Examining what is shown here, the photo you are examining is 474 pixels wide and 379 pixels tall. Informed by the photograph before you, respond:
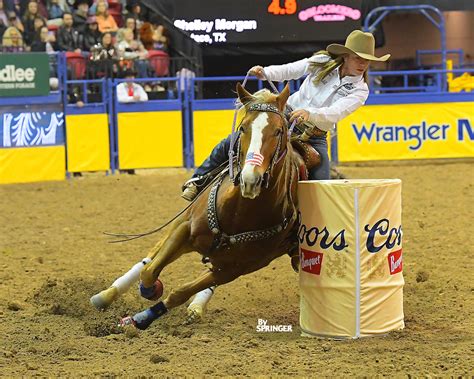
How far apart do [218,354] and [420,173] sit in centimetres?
891

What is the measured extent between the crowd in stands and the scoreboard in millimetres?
652

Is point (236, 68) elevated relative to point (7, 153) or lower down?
elevated

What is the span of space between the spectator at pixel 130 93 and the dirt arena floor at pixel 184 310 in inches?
135

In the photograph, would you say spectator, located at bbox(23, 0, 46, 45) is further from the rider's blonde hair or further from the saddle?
the saddle

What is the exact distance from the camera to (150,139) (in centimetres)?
1395

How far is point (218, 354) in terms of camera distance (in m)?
4.65

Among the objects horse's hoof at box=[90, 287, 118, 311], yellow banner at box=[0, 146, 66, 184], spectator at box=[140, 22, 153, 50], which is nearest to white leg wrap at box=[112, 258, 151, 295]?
horse's hoof at box=[90, 287, 118, 311]

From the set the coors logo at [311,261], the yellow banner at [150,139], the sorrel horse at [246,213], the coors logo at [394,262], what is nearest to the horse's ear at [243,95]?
the sorrel horse at [246,213]

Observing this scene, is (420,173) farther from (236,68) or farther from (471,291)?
(471,291)

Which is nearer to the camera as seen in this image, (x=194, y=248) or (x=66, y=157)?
(x=194, y=248)

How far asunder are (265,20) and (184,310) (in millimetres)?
11256

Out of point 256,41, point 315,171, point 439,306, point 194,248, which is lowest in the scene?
point 439,306

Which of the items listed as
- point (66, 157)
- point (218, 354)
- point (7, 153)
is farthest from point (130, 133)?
point (218, 354)

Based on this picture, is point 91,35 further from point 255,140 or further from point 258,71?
point 255,140
